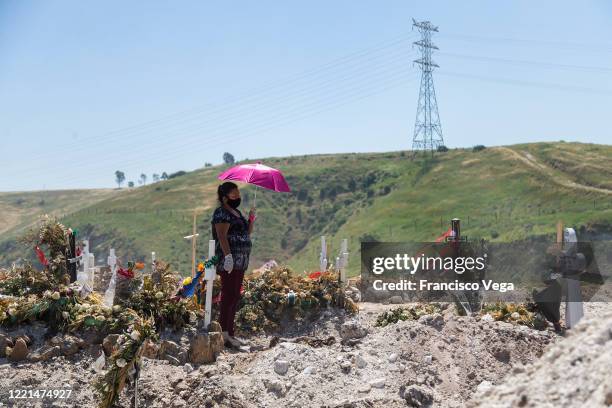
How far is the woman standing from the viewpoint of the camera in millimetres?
8398

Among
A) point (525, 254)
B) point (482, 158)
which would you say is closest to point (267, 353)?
point (525, 254)

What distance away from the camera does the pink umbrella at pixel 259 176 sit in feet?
29.6

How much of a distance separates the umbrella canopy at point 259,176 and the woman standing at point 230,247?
49 centimetres

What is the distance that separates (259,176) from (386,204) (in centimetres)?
6827

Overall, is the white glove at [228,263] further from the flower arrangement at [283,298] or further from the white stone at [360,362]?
the white stone at [360,362]

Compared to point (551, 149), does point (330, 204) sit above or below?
below

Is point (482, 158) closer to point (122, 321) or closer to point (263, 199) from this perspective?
point (263, 199)

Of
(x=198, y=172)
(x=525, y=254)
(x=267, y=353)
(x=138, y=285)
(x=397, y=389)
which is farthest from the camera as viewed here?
(x=198, y=172)

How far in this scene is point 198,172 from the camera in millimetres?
123875

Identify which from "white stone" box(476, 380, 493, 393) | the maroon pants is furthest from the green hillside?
"white stone" box(476, 380, 493, 393)

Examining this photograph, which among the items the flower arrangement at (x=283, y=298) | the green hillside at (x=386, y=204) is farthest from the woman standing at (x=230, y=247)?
the green hillside at (x=386, y=204)

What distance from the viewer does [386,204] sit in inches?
3022

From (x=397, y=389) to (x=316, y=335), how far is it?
9.52 feet

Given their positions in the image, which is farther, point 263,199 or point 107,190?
point 107,190
